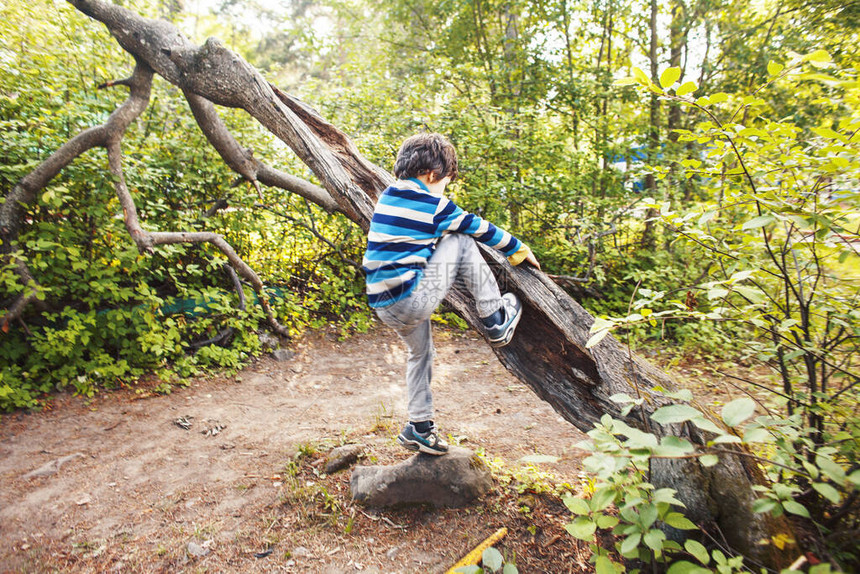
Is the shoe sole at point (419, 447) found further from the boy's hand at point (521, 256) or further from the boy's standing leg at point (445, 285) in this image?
the boy's hand at point (521, 256)

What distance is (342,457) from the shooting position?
3.19 metres

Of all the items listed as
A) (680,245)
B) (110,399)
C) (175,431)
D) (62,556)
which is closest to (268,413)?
(175,431)

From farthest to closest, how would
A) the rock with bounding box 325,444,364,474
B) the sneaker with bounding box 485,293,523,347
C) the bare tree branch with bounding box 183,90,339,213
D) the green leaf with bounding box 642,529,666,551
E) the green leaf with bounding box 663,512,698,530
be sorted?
the bare tree branch with bounding box 183,90,339,213 → the rock with bounding box 325,444,364,474 → the sneaker with bounding box 485,293,523,347 → the green leaf with bounding box 663,512,698,530 → the green leaf with bounding box 642,529,666,551

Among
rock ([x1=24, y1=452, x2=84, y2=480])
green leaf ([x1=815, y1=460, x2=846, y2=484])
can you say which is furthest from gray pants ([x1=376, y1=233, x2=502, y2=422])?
rock ([x1=24, y1=452, x2=84, y2=480])

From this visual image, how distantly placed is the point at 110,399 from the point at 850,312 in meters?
5.60

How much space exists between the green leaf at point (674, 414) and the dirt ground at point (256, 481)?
4.09 ft

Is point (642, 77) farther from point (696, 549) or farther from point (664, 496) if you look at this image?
point (696, 549)

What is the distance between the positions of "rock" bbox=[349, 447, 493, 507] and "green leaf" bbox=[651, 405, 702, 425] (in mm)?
1571

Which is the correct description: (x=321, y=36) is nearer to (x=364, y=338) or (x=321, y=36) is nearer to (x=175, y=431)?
(x=364, y=338)

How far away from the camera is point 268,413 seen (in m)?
4.30

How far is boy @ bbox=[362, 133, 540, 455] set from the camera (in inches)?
95.2

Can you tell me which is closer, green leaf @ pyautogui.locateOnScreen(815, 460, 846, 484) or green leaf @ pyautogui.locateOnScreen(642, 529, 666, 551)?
green leaf @ pyautogui.locateOnScreen(815, 460, 846, 484)

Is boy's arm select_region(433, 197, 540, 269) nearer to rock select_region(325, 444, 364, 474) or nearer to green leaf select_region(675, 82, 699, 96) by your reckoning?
green leaf select_region(675, 82, 699, 96)

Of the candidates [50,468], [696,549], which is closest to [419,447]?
[696,549]
